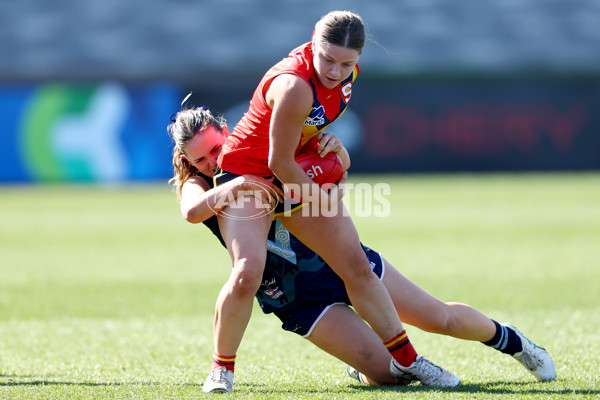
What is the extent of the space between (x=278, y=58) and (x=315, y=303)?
831 inches

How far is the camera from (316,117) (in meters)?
4.01

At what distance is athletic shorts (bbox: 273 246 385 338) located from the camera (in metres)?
4.39

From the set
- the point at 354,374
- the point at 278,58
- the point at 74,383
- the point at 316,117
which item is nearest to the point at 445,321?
the point at 354,374

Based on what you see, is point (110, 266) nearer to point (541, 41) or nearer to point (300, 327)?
point (300, 327)

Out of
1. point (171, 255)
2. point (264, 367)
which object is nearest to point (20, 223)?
point (171, 255)

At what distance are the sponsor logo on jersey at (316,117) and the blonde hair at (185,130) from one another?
65 centimetres

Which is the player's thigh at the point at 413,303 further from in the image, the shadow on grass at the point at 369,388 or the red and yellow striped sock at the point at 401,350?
the shadow on grass at the point at 369,388

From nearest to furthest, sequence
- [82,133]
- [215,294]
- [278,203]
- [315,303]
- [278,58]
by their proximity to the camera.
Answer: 1. [278,203]
2. [315,303]
3. [215,294]
4. [82,133]
5. [278,58]

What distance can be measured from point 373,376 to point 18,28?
2356cm

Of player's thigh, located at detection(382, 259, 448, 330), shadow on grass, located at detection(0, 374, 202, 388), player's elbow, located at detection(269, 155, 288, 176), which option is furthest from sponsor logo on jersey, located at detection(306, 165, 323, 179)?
shadow on grass, located at detection(0, 374, 202, 388)

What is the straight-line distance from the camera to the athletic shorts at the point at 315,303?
4.39 meters

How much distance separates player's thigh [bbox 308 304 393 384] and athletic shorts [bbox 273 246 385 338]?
0.14 feet

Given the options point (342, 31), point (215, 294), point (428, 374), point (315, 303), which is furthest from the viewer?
point (215, 294)

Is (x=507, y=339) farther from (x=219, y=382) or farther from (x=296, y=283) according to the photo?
(x=219, y=382)
